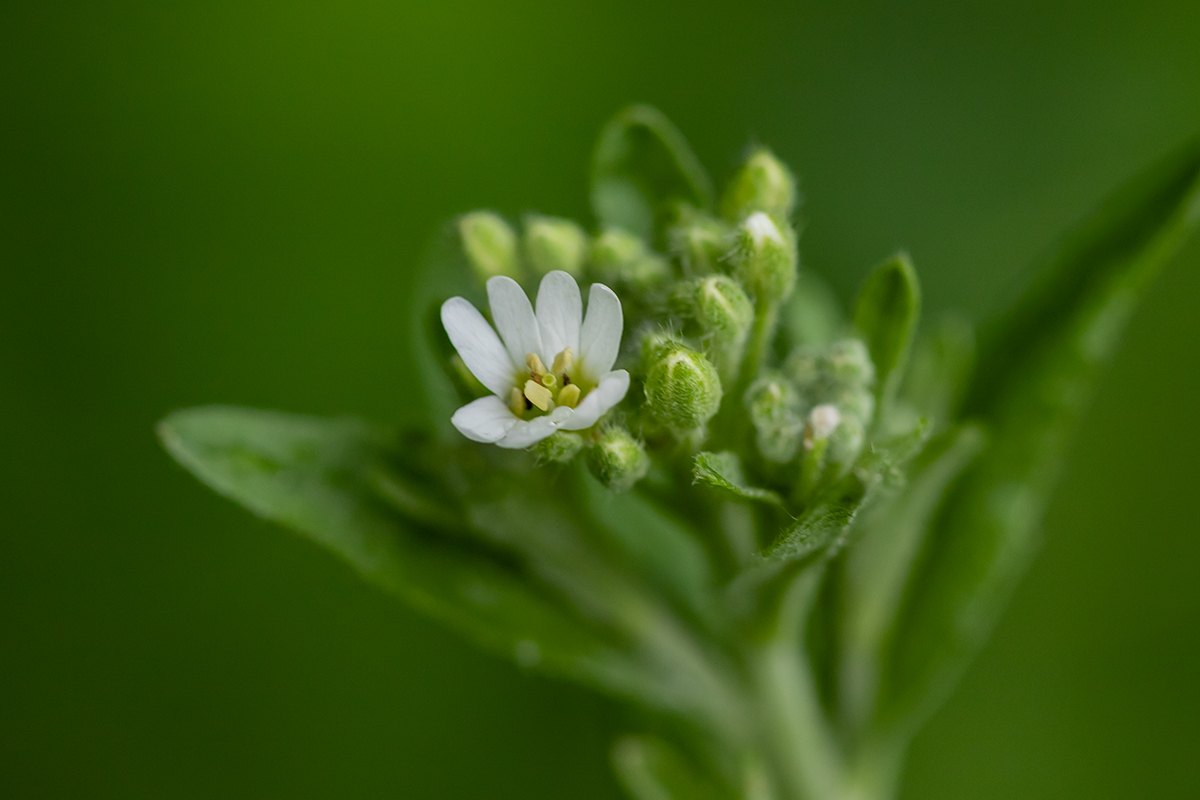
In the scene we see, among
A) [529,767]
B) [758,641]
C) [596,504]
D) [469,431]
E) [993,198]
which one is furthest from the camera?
[993,198]

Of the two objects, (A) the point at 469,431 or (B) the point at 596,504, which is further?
(B) the point at 596,504

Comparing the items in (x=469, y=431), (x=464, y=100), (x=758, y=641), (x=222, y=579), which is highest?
(x=464, y=100)

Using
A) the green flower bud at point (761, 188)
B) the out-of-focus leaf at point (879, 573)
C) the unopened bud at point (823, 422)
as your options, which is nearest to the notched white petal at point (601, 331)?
the unopened bud at point (823, 422)

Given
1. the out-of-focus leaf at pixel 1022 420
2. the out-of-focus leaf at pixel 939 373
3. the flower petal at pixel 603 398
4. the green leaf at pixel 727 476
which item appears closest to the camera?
the flower petal at pixel 603 398

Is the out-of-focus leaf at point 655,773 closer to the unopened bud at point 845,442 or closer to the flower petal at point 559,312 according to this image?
the unopened bud at point 845,442

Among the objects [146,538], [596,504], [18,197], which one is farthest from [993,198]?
[18,197]

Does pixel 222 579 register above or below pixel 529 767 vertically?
above

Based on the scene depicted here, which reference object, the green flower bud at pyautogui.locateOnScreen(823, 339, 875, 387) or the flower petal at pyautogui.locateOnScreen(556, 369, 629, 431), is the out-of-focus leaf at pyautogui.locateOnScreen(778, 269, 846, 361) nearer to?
the green flower bud at pyautogui.locateOnScreen(823, 339, 875, 387)

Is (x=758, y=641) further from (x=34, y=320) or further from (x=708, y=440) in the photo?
(x=34, y=320)
